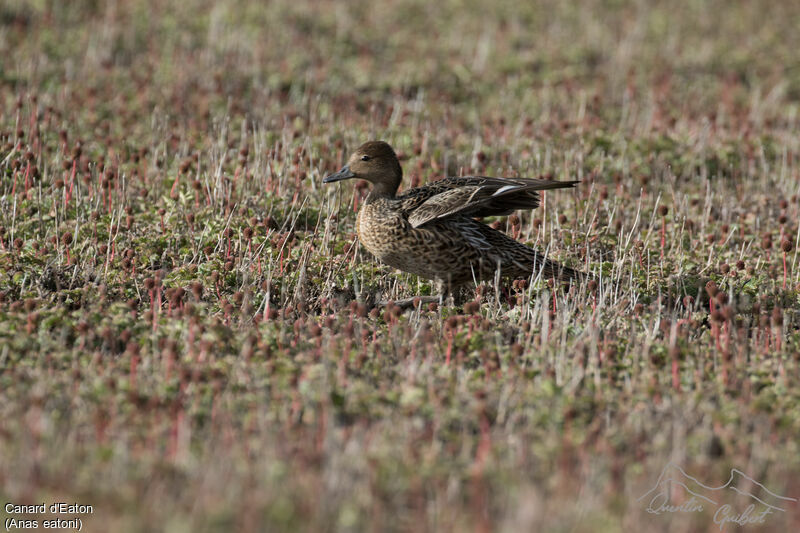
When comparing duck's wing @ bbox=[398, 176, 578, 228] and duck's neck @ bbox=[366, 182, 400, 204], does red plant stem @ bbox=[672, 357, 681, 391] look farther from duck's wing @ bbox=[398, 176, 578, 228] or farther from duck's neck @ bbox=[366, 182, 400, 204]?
duck's neck @ bbox=[366, 182, 400, 204]

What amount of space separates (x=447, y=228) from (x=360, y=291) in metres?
0.76

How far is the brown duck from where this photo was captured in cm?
652

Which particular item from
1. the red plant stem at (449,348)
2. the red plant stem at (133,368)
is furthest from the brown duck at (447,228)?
the red plant stem at (133,368)

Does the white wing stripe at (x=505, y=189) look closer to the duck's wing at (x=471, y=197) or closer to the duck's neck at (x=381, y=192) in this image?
the duck's wing at (x=471, y=197)

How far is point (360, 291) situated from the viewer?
6.75 meters

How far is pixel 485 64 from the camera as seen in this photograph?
13109 mm

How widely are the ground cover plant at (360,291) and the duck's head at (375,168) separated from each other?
594mm

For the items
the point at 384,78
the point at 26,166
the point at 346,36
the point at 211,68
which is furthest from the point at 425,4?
the point at 26,166

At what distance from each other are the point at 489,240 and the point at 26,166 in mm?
4123

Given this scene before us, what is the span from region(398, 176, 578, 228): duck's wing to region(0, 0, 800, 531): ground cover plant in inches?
22.4

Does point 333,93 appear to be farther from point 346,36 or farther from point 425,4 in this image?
point 425,4

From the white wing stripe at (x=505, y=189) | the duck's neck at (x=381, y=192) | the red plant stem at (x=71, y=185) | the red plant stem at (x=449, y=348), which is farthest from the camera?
the red plant stem at (x=71, y=185)

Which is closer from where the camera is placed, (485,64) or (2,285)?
(2,285)

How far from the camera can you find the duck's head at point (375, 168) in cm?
696
